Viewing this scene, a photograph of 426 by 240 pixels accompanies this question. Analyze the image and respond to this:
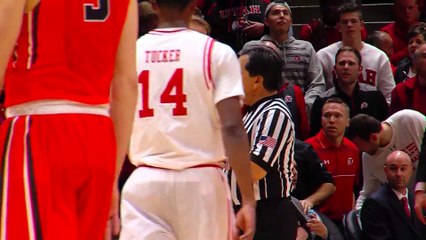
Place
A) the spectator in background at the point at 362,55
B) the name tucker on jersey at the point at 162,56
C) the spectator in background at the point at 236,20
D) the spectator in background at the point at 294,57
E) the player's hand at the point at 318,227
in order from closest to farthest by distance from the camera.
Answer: the name tucker on jersey at the point at 162,56, the player's hand at the point at 318,227, the spectator in background at the point at 294,57, the spectator in background at the point at 362,55, the spectator in background at the point at 236,20

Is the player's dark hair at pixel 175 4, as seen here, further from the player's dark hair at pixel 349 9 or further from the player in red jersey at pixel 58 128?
the player's dark hair at pixel 349 9

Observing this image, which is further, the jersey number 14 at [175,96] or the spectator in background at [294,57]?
the spectator in background at [294,57]

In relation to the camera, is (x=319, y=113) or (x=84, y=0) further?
(x=319, y=113)

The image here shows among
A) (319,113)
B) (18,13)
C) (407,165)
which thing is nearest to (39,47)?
(18,13)

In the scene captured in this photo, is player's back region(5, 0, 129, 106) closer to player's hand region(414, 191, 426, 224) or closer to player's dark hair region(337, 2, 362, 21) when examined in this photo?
player's hand region(414, 191, 426, 224)

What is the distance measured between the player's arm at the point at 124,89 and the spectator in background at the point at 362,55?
6.97 m

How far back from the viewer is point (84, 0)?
372cm

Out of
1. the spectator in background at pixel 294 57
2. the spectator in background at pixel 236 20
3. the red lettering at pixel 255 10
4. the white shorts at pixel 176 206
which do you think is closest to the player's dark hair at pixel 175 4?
the white shorts at pixel 176 206

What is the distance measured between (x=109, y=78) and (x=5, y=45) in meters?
0.49

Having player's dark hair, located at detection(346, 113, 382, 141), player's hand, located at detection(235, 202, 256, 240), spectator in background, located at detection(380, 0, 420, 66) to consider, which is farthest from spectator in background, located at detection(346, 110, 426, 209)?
player's hand, located at detection(235, 202, 256, 240)

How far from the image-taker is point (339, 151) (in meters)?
9.50

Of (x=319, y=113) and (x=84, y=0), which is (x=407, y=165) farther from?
(x=84, y=0)

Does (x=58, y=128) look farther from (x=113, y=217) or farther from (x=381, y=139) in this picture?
(x=381, y=139)

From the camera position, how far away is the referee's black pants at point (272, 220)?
→ 22.4 ft
